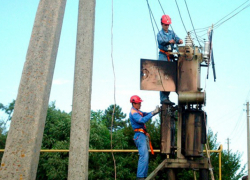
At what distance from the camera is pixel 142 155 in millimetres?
8211

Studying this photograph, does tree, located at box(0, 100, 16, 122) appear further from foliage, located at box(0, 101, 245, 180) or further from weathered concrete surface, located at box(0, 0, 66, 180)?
weathered concrete surface, located at box(0, 0, 66, 180)

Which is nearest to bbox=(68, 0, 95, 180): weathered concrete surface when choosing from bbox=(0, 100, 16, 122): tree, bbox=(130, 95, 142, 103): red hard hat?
bbox=(130, 95, 142, 103): red hard hat

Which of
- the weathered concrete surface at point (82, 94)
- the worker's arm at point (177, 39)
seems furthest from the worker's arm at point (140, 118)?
the worker's arm at point (177, 39)

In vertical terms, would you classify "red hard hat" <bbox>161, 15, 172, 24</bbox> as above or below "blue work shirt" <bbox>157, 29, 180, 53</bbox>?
above

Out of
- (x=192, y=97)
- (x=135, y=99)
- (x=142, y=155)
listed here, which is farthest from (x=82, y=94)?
(x=192, y=97)

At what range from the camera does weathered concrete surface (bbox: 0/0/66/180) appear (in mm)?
5402

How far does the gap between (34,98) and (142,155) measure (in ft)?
10.5

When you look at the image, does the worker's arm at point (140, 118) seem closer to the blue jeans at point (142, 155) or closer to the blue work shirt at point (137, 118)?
the blue work shirt at point (137, 118)

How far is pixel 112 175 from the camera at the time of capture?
19500 millimetres

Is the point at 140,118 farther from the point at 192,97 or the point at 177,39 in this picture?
the point at 177,39

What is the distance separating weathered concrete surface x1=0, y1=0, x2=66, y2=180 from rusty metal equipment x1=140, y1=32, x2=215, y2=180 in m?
2.71

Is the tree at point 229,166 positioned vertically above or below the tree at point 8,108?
below

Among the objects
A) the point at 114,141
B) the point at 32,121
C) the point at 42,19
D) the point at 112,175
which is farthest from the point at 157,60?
the point at 114,141

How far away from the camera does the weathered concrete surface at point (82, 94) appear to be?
22.4ft
